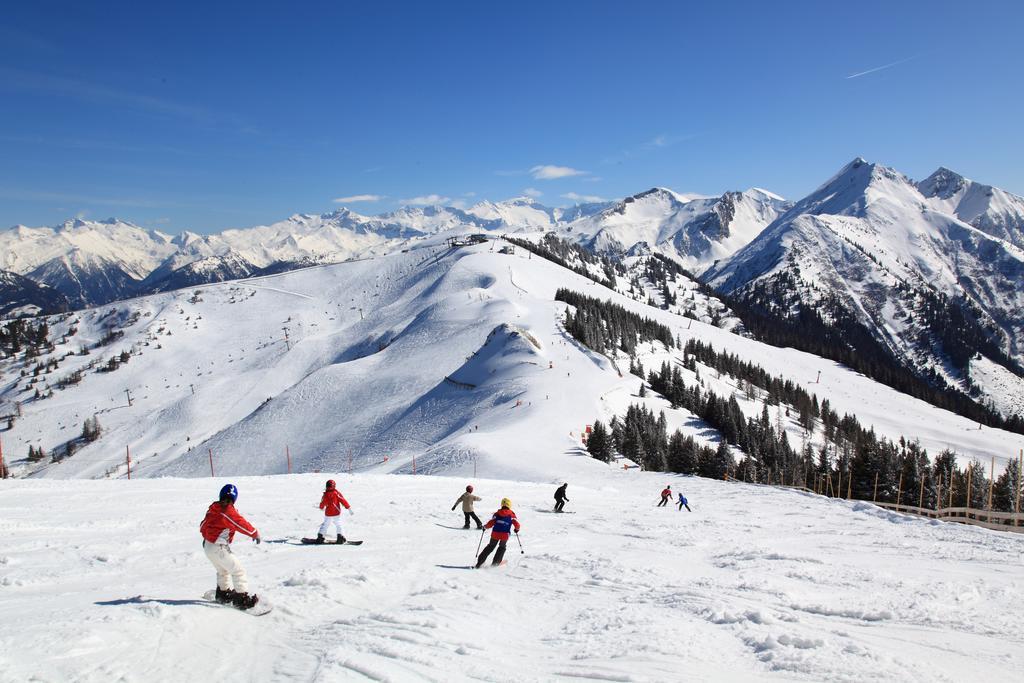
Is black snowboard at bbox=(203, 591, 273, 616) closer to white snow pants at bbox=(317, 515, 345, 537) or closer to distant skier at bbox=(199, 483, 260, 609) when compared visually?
distant skier at bbox=(199, 483, 260, 609)

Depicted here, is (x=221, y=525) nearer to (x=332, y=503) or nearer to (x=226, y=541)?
(x=226, y=541)

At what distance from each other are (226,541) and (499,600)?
5.39 m

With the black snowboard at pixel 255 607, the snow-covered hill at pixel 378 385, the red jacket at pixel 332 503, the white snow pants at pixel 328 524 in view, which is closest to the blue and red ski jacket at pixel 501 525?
the red jacket at pixel 332 503

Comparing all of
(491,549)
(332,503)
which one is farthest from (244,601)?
(491,549)

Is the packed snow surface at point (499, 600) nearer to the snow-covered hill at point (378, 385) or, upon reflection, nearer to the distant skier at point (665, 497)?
the distant skier at point (665, 497)

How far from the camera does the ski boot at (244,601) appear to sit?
10.1 metres

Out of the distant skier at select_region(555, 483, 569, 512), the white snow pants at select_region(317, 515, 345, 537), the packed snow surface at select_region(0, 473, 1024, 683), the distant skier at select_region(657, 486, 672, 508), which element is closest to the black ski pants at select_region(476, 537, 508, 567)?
the packed snow surface at select_region(0, 473, 1024, 683)

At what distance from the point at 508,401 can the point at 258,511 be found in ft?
142

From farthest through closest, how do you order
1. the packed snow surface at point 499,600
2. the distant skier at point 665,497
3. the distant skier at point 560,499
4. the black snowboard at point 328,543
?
1. the distant skier at point 665,497
2. the distant skier at point 560,499
3. the black snowboard at point 328,543
4. the packed snow surface at point 499,600

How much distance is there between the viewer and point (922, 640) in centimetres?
950

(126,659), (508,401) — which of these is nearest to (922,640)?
(126,659)

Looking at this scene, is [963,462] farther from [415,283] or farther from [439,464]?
[415,283]

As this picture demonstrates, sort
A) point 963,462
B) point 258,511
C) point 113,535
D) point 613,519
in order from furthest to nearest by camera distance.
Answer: point 963,462
point 613,519
point 258,511
point 113,535

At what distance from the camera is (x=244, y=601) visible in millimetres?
10141
